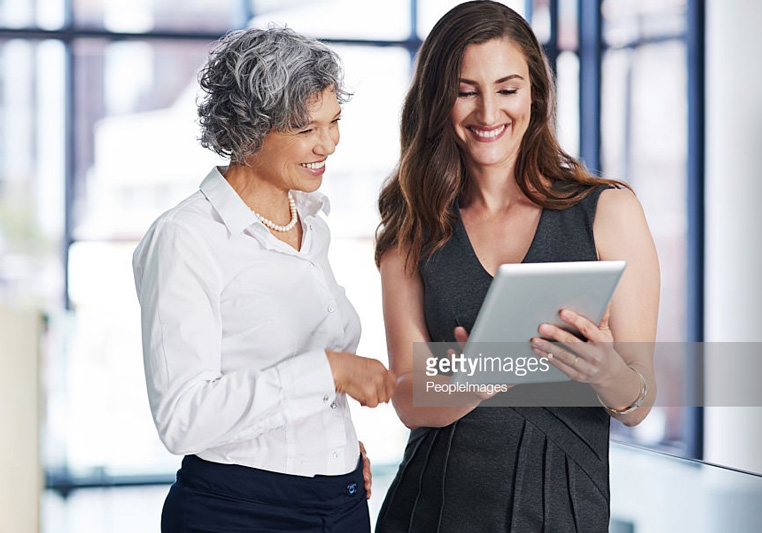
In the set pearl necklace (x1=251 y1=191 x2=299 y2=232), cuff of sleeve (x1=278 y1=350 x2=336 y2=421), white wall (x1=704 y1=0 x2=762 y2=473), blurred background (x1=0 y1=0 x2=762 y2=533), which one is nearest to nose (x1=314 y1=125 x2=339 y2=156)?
pearl necklace (x1=251 y1=191 x2=299 y2=232)

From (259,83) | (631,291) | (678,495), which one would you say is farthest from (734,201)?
(259,83)

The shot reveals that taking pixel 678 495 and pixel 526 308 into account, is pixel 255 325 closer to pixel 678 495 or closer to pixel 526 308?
pixel 526 308

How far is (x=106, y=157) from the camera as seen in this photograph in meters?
4.84

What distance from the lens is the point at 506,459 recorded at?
5.06 ft

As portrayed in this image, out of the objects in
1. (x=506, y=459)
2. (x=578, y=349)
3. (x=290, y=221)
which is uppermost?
(x=290, y=221)

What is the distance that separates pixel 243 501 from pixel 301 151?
57 centimetres

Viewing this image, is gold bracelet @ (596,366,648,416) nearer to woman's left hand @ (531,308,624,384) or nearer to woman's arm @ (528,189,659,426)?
woman's arm @ (528,189,659,426)

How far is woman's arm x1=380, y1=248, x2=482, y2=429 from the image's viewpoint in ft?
5.37

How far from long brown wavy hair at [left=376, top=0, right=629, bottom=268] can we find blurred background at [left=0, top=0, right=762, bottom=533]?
243 centimetres

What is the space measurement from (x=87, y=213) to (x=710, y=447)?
3416 millimetres

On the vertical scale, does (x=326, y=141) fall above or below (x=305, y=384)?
above

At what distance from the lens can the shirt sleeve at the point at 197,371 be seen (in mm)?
1287

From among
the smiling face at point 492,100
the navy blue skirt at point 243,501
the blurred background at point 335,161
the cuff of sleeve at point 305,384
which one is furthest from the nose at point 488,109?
the blurred background at point 335,161

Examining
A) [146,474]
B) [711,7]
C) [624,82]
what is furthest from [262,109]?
[624,82]
